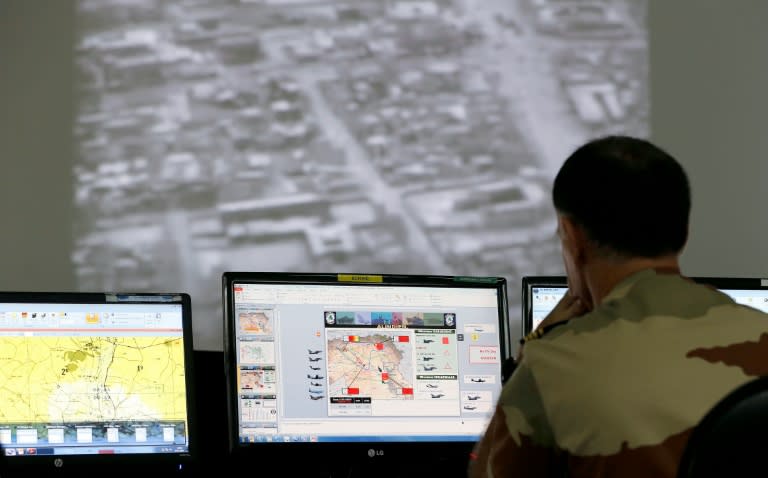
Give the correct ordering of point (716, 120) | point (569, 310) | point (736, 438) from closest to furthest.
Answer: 1. point (736, 438)
2. point (569, 310)
3. point (716, 120)

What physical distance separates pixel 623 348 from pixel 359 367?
106 centimetres

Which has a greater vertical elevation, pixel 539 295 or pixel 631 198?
pixel 631 198

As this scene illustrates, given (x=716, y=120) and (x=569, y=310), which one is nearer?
(x=569, y=310)

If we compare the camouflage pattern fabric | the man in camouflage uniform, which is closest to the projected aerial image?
the man in camouflage uniform

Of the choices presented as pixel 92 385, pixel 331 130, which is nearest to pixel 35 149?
pixel 331 130

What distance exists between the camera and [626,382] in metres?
1.13

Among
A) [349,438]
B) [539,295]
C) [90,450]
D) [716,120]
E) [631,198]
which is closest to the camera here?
[631,198]

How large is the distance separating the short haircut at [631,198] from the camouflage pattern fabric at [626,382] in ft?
0.24

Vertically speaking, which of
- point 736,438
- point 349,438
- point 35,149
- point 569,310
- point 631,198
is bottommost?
point 349,438

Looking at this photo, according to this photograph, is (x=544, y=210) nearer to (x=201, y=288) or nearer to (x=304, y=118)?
(x=304, y=118)

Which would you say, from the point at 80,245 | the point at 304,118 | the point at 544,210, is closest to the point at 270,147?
the point at 304,118

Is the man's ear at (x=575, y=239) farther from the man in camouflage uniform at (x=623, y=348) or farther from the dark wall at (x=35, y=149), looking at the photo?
the dark wall at (x=35, y=149)

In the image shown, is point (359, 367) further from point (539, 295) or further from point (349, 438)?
point (539, 295)

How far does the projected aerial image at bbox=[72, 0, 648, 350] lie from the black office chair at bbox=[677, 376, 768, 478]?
1.93 m
